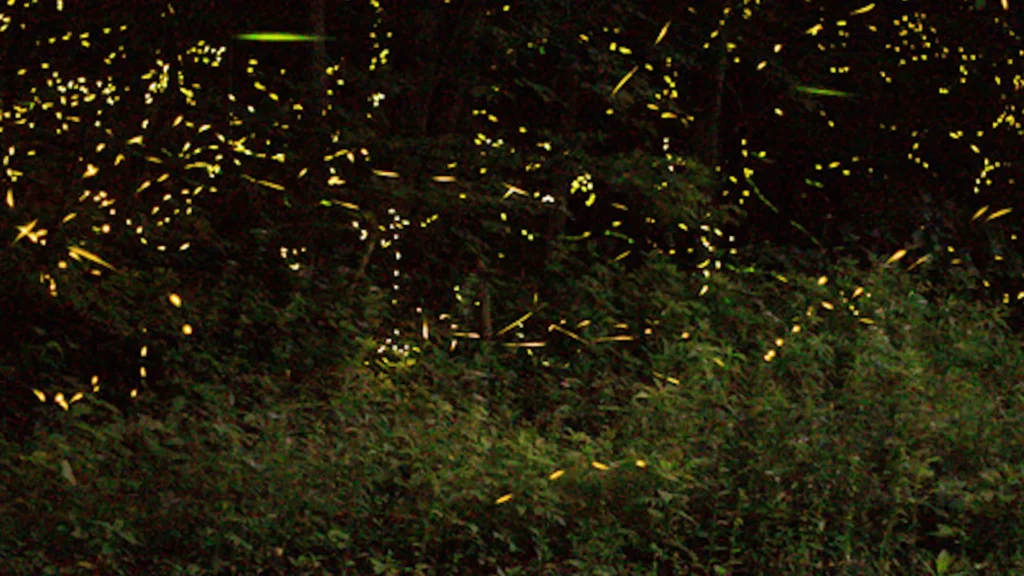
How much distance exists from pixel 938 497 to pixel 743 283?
18.8 ft

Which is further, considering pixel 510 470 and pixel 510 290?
pixel 510 290

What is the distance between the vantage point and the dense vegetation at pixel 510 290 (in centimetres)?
783

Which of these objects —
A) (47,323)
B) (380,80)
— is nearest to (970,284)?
(380,80)

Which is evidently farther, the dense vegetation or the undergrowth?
the dense vegetation

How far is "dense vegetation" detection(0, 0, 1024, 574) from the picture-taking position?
7832mm

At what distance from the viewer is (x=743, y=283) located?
Result: 13.7 metres

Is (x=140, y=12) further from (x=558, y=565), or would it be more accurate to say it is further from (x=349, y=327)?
(x=558, y=565)

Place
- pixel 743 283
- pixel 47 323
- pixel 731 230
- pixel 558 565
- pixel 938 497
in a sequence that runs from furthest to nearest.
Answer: pixel 731 230, pixel 743 283, pixel 47 323, pixel 938 497, pixel 558 565

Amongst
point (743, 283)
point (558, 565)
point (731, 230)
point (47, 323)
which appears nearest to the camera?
point (558, 565)

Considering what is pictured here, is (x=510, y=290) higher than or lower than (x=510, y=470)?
lower

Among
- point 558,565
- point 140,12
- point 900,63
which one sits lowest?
point 558,565

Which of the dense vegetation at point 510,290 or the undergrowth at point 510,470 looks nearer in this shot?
the undergrowth at point 510,470

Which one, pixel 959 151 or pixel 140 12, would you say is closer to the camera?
pixel 140 12

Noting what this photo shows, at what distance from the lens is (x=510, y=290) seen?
43.0 ft
